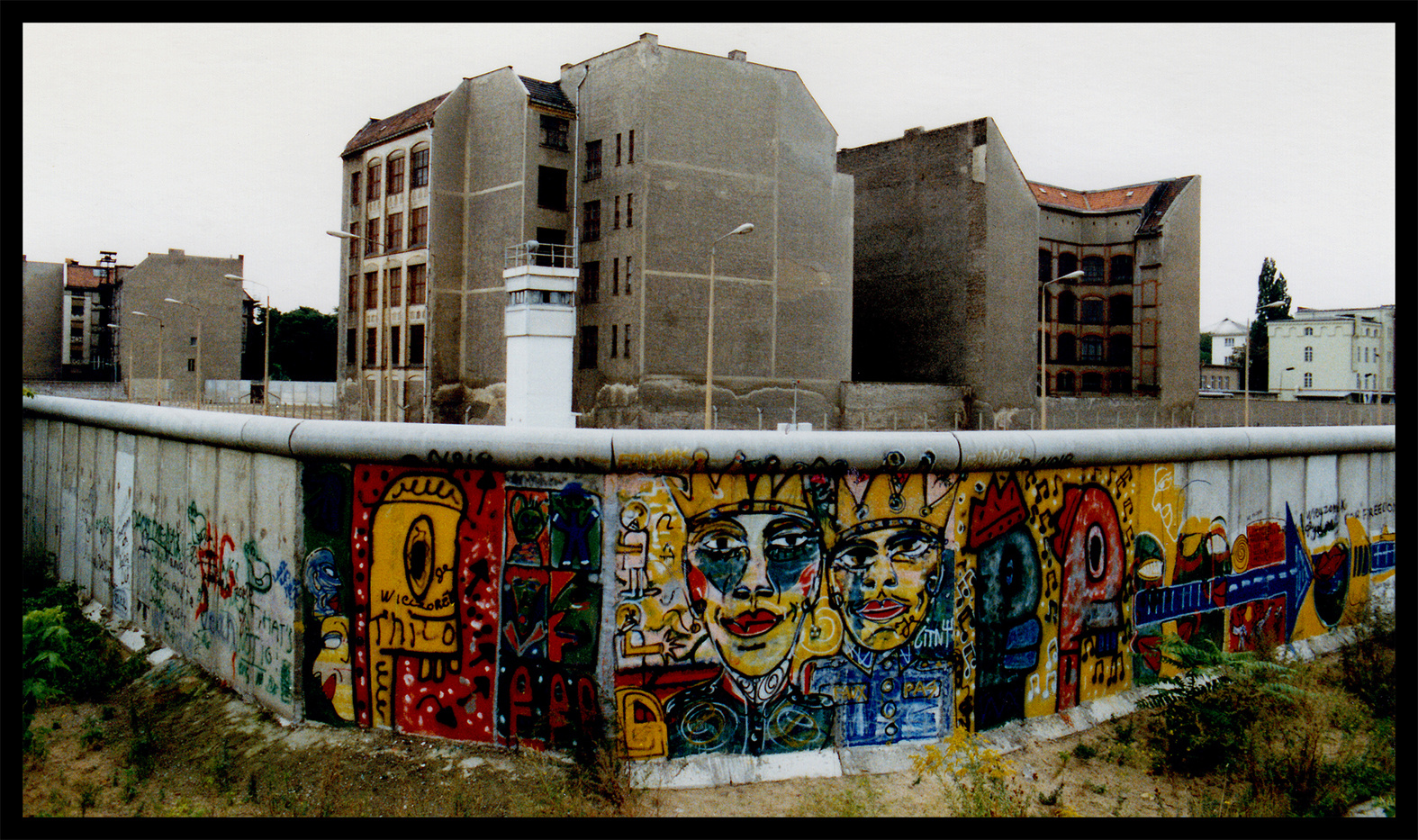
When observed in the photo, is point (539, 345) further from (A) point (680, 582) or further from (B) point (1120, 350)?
(B) point (1120, 350)

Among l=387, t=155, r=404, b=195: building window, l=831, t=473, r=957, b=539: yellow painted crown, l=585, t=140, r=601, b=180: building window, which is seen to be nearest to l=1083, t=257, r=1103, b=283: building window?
l=585, t=140, r=601, b=180: building window

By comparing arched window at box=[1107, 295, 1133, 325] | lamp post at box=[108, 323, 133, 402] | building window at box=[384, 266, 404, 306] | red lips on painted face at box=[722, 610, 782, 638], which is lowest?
red lips on painted face at box=[722, 610, 782, 638]

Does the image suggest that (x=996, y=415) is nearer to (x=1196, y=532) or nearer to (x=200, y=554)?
(x=1196, y=532)

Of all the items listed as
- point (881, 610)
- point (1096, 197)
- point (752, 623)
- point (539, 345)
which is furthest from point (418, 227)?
point (1096, 197)

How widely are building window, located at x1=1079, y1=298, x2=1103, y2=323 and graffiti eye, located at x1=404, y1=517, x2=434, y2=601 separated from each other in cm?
6106

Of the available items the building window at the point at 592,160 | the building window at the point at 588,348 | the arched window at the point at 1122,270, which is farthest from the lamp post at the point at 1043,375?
the building window at the point at 592,160

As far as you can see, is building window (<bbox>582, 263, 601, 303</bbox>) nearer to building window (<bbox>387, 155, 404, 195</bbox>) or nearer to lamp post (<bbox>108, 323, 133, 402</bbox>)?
Result: building window (<bbox>387, 155, 404, 195</bbox>)

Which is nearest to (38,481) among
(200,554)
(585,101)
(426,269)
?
(200,554)

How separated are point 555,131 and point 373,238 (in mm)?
10795

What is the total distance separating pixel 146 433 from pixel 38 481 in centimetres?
751

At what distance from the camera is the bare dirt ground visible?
862 centimetres

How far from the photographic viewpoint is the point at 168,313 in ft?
236

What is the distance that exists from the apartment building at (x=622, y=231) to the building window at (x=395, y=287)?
12cm

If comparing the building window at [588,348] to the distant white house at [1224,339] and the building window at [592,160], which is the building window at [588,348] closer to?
the building window at [592,160]
